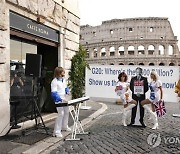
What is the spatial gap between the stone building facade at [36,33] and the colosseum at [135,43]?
5232 cm

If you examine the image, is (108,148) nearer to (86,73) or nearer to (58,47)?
(58,47)

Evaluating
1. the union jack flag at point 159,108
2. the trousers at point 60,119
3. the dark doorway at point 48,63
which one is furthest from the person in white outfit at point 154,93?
the dark doorway at point 48,63

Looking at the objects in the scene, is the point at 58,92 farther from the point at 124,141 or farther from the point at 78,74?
the point at 78,74

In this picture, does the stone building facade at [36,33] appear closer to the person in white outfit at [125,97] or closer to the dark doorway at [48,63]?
the dark doorway at [48,63]

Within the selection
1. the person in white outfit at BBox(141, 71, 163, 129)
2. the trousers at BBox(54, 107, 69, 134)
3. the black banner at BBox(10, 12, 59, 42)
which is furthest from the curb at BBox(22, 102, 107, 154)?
the black banner at BBox(10, 12, 59, 42)

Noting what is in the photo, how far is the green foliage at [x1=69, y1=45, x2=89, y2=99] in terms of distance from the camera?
1103 centimetres

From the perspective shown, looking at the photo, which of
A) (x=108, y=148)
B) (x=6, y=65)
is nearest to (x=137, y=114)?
(x=108, y=148)

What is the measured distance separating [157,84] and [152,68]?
11.2 ft

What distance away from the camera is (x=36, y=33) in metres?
8.38

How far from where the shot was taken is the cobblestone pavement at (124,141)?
559 cm

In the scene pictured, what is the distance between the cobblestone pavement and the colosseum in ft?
183

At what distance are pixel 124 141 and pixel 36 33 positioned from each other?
14.4ft

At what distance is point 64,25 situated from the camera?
1035 centimetres

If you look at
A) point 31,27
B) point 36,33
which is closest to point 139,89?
point 36,33
